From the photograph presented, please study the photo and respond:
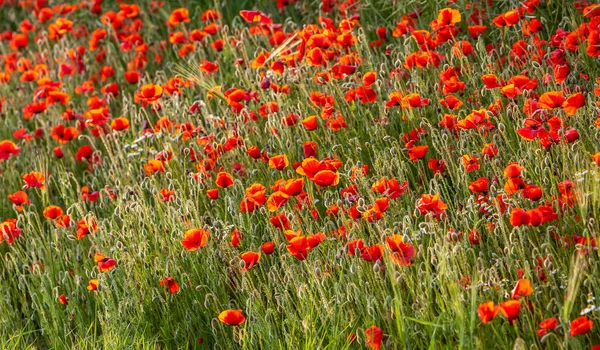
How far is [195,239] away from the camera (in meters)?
3.15

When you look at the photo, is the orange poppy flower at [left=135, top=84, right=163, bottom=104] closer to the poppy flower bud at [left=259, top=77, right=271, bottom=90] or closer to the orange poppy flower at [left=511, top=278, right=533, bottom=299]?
the poppy flower bud at [left=259, top=77, right=271, bottom=90]

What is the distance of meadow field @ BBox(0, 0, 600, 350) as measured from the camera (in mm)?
2721

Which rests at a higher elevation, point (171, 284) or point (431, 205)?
point (431, 205)

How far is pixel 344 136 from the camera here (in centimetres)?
396

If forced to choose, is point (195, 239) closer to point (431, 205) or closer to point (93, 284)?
point (93, 284)

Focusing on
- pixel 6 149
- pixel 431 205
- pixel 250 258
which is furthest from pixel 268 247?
pixel 6 149

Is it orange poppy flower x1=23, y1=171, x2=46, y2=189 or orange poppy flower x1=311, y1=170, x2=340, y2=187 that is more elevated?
orange poppy flower x1=311, y1=170, x2=340, y2=187

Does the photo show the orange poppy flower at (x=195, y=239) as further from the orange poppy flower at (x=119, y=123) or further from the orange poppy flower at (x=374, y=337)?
the orange poppy flower at (x=119, y=123)

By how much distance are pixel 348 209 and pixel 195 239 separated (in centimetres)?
51

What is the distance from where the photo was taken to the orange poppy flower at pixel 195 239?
3.14 metres

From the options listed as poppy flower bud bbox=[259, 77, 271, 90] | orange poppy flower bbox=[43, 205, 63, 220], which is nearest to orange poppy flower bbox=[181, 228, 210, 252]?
orange poppy flower bbox=[43, 205, 63, 220]

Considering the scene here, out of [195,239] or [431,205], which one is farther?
[195,239]

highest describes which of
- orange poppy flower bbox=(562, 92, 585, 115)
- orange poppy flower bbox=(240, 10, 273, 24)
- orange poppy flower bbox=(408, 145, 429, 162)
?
orange poppy flower bbox=(240, 10, 273, 24)

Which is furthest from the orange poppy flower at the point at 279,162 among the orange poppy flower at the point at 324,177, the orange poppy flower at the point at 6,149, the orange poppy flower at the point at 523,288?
the orange poppy flower at the point at 6,149
